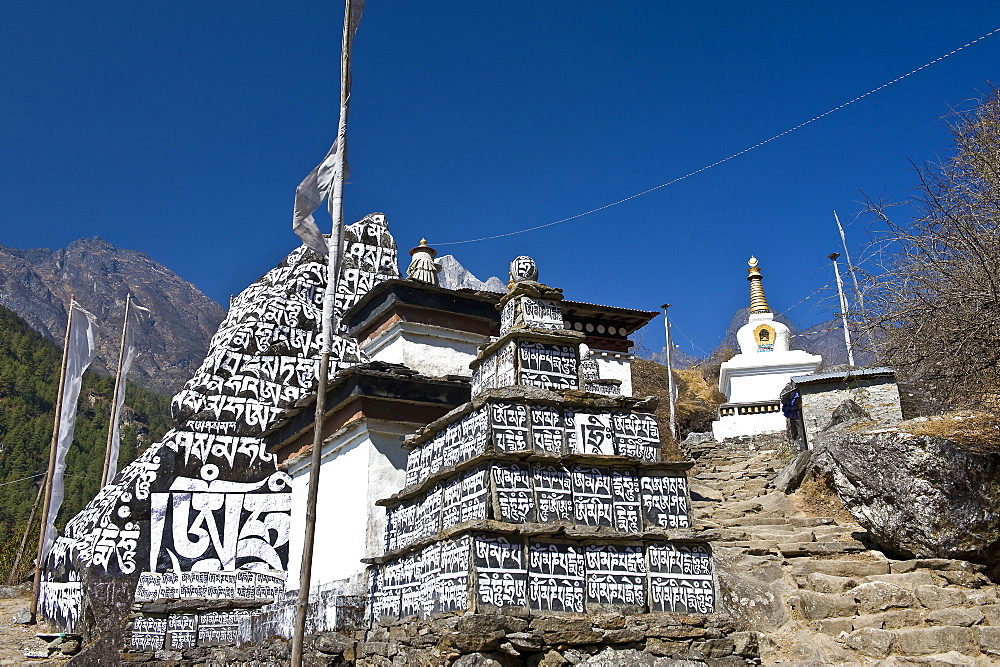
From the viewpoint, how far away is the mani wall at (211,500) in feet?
46.6

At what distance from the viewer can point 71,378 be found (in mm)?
18078

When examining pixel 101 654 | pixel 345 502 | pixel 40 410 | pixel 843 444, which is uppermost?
pixel 40 410

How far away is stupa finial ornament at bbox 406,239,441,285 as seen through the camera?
47.7 feet

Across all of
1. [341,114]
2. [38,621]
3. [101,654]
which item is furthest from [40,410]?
[341,114]

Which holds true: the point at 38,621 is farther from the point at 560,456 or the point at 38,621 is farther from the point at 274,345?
the point at 560,456

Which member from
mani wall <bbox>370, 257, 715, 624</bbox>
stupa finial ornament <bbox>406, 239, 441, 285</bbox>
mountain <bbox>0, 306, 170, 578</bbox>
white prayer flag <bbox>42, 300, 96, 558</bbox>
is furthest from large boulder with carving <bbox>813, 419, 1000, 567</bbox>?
mountain <bbox>0, 306, 170, 578</bbox>

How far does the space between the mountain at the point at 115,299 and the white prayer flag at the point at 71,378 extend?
308 ft

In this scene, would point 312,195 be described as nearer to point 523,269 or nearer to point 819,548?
point 523,269

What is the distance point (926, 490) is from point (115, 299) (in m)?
165

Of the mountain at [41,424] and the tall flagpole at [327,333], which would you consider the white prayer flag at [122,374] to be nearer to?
the tall flagpole at [327,333]

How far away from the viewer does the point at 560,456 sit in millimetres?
8523

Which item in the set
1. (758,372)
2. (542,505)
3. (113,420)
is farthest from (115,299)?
(542,505)

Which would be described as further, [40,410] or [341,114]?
[40,410]

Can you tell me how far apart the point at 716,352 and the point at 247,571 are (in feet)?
159
